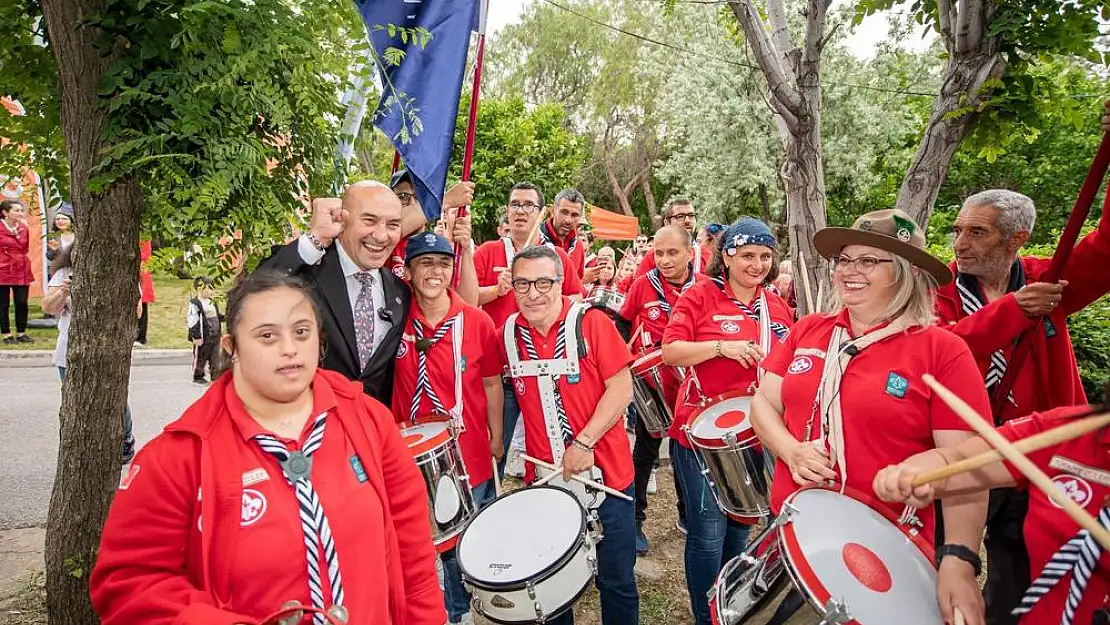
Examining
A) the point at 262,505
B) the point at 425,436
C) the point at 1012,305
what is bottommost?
the point at 425,436

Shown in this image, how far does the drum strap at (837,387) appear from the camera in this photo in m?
2.59

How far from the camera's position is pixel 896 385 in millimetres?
2500

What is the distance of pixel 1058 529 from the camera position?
202 centimetres

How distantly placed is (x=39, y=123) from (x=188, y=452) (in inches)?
94.2

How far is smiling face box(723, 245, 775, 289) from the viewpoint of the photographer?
168 inches

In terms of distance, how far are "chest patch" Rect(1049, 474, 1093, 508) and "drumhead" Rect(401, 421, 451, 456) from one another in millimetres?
2402

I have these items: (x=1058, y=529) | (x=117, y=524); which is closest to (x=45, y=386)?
(x=117, y=524)

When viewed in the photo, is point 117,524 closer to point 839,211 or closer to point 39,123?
point 39,123

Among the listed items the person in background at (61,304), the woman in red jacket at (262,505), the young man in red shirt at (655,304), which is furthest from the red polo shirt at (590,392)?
the person in background at (61,304)

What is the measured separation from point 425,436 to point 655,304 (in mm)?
2908

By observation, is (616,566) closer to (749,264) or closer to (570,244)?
(749,264)

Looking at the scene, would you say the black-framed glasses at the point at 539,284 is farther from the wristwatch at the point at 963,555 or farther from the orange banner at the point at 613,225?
the orange banner at the point at 613,225

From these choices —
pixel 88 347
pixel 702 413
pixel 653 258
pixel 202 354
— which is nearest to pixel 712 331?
pixel 702 413

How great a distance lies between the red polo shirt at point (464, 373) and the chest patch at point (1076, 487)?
2.66 m
